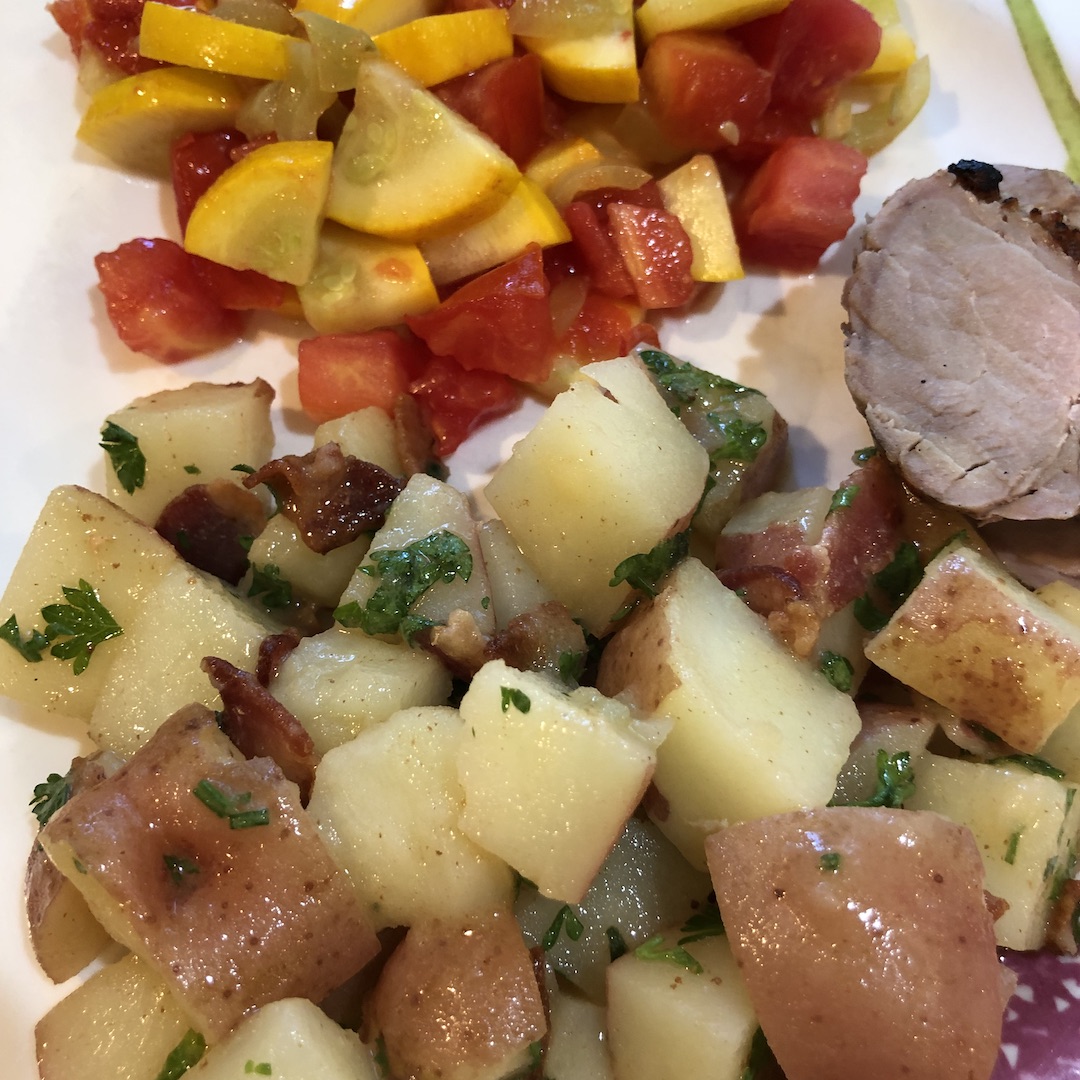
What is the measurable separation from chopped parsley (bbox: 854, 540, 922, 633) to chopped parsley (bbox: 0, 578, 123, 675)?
1.70m

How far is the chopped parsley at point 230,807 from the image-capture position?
1.67m

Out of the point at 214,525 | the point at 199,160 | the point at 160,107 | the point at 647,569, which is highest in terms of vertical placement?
the point at 160,107

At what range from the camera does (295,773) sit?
1863mm

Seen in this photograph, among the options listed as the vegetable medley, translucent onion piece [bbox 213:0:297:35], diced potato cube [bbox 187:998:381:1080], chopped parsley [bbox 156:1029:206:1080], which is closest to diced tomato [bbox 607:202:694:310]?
the vegetable medley

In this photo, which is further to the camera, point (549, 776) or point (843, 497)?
point (843, 497)

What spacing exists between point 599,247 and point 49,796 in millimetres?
1975

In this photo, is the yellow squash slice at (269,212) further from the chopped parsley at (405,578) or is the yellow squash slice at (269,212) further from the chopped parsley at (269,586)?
the chopped parsley at (405,578)

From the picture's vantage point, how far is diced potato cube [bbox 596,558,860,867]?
69.1 inches

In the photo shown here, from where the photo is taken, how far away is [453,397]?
2639 millimetres

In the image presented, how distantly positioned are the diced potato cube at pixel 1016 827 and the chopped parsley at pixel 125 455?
196 cm

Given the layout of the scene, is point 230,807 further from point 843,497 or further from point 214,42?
point 214,42

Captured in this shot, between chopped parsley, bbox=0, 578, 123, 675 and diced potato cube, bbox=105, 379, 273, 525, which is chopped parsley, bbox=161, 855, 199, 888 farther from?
diced potato cube, bbox=105, 379, 273, 525

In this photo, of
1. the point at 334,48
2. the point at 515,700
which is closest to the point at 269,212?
the point at 334,48

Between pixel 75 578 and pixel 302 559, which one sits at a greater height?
pixel 75 578
